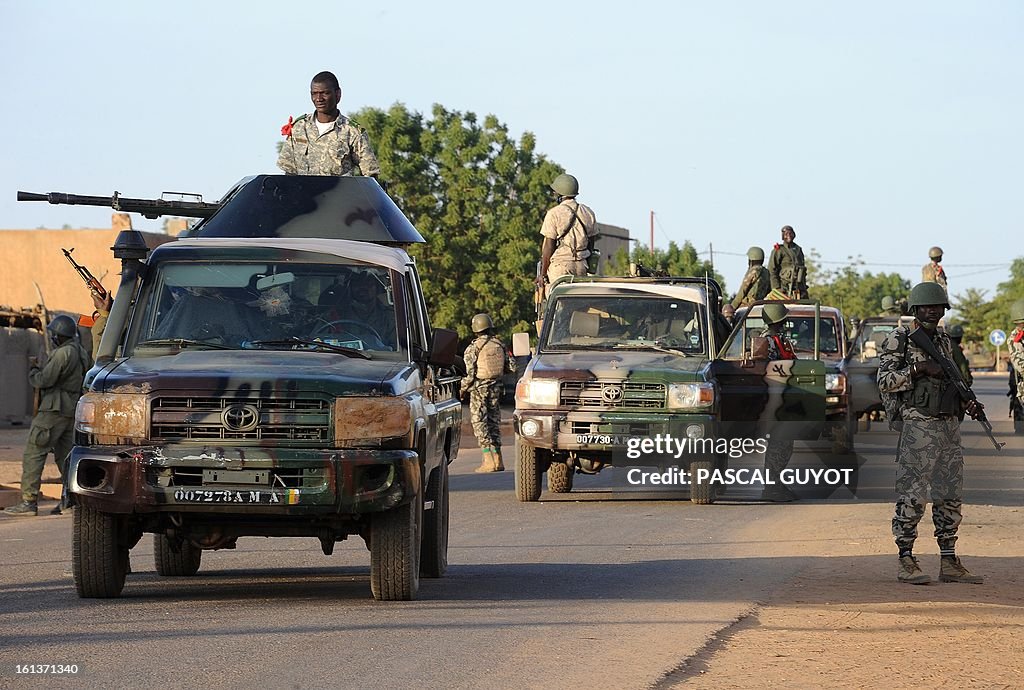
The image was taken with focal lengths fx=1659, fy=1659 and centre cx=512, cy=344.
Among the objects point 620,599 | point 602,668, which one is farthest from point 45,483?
point 602,668

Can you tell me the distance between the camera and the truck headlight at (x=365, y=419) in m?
8.62

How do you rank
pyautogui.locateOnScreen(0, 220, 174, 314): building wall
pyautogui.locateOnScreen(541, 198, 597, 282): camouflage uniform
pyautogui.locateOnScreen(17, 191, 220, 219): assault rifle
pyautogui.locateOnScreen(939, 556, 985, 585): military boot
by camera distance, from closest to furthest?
pyautogui.locateOnScreen(939, 556, 985, 585): military boot < pyautogui.locateOnScreen(17, 191, 220, 219): assault rifle < pyautogui.locateOnScreen(541, 198, 597, 282): camouflage uniform < pyautogui.locateOnScreen(0, 220, 174, 314): building wall

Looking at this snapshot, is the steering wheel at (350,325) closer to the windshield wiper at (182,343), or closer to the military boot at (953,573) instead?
the windshield wiper at (182,343)

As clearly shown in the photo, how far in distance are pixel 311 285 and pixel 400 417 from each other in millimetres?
1367

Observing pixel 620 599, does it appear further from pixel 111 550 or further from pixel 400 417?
pixel 111 550

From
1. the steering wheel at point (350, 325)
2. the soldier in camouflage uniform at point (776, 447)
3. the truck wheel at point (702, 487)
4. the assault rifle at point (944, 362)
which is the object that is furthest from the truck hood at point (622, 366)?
the steering wheel at point (350, 325)

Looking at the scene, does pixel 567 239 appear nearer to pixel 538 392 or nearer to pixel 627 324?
pixel 627 324

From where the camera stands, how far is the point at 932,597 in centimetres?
1044

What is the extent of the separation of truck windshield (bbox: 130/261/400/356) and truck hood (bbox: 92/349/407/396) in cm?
38

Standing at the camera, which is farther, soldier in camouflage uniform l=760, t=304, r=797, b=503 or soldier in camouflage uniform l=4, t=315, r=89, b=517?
soldier in camouflage uniform l=760, t=304, r=797, b=503

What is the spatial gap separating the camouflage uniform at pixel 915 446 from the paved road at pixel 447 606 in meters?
1.01

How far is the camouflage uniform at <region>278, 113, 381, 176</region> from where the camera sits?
1330 centimetres

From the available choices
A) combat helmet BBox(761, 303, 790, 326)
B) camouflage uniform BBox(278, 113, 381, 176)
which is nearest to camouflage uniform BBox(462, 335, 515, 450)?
combat helmet BBox(761, 303, 790, 326)

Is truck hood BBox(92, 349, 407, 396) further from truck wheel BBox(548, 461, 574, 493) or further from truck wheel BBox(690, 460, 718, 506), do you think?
truck wheel BBox(548, 461, 574, 493)
